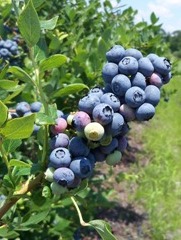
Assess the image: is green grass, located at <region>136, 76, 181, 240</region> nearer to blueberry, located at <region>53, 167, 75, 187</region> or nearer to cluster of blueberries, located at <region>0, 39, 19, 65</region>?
cluster of blueberries, located at <region>0, 39, 19, 65</region>

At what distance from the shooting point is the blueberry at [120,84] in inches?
38.6

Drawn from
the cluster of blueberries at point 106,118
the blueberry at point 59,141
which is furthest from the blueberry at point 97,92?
the blueberry at point 59,141

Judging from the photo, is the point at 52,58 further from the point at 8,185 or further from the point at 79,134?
the point at 8,185

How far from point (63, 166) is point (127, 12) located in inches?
133

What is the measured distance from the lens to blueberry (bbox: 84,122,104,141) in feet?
3.07

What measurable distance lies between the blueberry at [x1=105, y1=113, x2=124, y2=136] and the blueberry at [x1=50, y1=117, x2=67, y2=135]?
0.33 ft

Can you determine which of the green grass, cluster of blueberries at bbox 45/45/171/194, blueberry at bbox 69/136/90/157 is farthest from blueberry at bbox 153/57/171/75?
the green grass

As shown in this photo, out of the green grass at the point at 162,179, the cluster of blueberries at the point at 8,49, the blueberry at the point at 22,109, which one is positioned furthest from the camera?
the green grass at the point at 162,179

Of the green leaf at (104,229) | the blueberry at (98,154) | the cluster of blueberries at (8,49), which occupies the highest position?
the blueberry at (98,154)

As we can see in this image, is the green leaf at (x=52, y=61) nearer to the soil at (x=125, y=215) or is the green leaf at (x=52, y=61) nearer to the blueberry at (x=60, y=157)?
the blueberry at (x=60, y=157)

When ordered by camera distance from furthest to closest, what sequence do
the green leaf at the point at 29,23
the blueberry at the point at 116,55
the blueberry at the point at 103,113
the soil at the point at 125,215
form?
1. the soil at the point at 125,215
2. the blueberry at the point at 116,55
3. the blueberry at the point at 103,113
4. the green leaf at the point at 29,23

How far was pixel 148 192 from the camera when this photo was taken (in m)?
5.90

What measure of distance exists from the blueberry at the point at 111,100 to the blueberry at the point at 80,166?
0.12 metres

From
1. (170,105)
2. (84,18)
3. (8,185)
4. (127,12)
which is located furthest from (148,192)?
(170,105)
